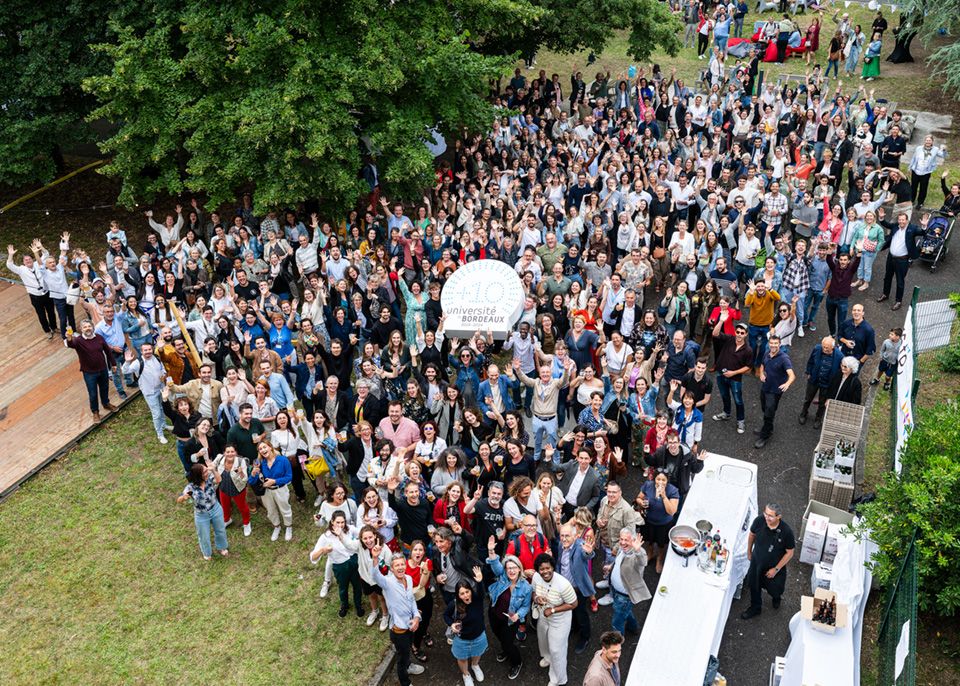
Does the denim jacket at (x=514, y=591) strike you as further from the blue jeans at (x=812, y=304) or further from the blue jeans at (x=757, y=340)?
the blue jeans at (x=812, y=304)

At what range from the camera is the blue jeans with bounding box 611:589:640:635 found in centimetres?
921

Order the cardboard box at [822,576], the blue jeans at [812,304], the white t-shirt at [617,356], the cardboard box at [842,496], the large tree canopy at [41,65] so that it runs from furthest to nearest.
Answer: the large tree canopy at [41,65] < the blue jeans at [812,304] < the white t-shirt at [617,356] < the cardboard box at [842,496] < the cardboard box at [822,576]

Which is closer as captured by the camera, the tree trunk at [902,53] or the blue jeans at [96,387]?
the blue jeans at [96,387]

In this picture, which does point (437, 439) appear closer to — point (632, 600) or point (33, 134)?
point (632, 600)

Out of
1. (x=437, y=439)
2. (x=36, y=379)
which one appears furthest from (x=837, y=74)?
(x=36, y=379)

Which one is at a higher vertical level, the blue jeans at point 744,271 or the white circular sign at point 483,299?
the white circular sign at point 483,299

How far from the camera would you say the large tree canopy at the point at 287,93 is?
1531cm

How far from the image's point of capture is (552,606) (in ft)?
28.3

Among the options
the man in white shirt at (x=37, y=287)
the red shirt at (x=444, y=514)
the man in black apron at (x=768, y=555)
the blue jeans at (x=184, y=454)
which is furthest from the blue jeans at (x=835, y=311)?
the man in white shirt at (x=37, y=287)

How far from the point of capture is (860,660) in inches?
363

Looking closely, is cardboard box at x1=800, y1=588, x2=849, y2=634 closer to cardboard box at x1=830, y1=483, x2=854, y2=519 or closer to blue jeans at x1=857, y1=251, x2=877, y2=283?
cardboard box at x1=830, y1=483, x2=854, y2=519

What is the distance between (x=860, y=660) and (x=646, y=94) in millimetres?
15123

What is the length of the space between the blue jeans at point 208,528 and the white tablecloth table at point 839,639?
681 cm

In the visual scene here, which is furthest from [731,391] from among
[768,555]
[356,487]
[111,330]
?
[111,330]
